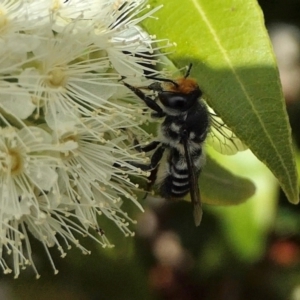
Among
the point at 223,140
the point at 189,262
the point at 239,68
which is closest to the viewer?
the point at 239,68

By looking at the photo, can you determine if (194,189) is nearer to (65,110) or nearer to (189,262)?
(65,110)

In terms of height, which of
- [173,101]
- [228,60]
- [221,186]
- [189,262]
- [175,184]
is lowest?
[189,262]

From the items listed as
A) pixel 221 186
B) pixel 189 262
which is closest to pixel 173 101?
pixel 221 186

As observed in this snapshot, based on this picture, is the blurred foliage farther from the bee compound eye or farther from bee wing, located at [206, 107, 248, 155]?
the bee compound eye

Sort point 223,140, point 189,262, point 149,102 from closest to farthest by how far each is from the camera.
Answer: point 149,102
point 223,140
point 189,262

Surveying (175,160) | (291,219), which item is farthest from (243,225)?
(175,160)

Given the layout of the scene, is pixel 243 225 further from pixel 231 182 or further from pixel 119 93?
pixel 119 93

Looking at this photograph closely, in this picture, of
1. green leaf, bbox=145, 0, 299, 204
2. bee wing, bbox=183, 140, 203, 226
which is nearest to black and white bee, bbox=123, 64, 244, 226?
bee wing, bbox=183, 140, 203, 226
